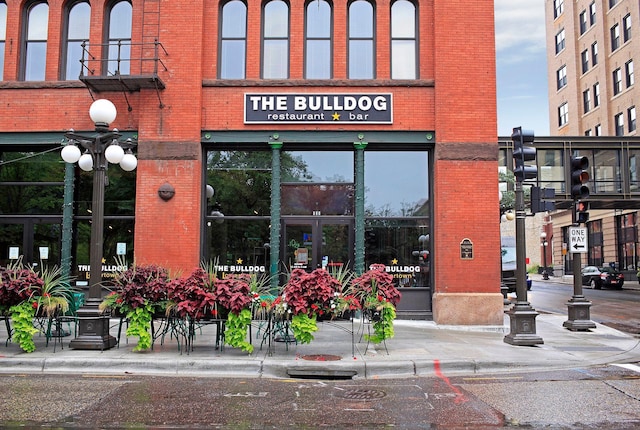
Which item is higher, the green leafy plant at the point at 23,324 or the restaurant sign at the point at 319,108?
the restaurant sign at the point at 319,108

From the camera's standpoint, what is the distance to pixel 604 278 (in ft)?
124

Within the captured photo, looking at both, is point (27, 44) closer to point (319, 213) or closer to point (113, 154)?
point (113, 154)

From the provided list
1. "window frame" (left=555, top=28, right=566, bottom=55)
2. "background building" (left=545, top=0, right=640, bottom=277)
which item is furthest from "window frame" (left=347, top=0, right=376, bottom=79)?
"window frame" (left=555, top=28, right=566, bottom=55)

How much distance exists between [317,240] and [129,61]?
6.87 metres

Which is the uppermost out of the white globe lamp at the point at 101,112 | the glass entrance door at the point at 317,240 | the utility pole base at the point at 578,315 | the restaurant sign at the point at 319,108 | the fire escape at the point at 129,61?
the fire escape at the point at 129,61

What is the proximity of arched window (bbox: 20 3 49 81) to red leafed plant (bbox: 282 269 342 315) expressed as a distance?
1053 cm

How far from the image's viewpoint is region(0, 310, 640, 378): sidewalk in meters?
8.84

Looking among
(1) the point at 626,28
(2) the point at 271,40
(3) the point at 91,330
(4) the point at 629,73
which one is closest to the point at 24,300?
(3) the point at 91,330

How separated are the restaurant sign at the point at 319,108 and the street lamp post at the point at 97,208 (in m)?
4.53

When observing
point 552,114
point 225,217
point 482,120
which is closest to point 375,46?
point 482,120

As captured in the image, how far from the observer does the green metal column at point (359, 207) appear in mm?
14194

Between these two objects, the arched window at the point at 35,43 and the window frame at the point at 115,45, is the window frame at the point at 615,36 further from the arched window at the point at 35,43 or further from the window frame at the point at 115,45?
the arched window at the point at 35,43

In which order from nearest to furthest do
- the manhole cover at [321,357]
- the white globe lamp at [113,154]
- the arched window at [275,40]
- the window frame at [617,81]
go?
the manhole cover at [321,357] < the white globe lamp at [113,154] < the arched window at [275,40] < the window frame at [617,81]

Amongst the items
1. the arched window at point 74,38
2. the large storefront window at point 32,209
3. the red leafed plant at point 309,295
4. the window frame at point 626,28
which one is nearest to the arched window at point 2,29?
the arched window at point 74,38
